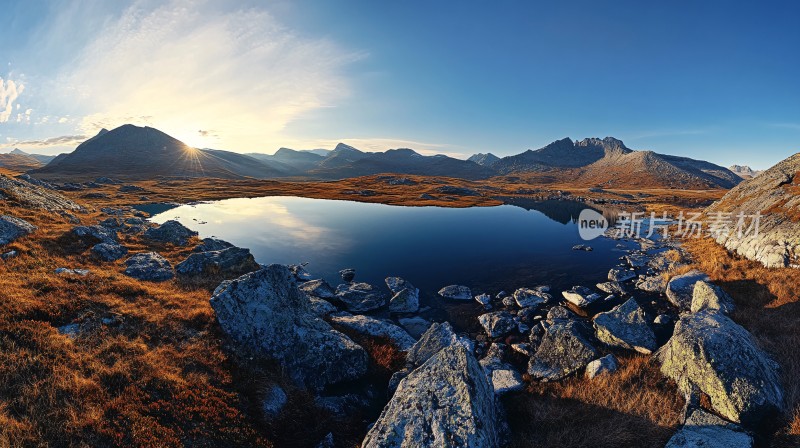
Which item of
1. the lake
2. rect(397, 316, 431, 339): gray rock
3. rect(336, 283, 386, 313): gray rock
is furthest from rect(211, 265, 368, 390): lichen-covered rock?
Answer: the lake

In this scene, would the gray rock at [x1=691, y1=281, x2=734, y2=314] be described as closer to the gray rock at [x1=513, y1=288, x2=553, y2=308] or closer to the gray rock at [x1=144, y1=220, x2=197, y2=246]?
the gray rock at [x1=513, y1=288, x2=553, y2=308]

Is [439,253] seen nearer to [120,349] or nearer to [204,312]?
[204,312]

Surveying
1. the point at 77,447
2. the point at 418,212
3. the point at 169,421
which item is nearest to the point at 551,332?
the point at 169,421

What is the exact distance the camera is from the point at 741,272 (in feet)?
96.2

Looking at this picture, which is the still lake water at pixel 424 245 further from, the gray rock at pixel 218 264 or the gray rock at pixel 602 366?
the gray rock at pixel 602 366

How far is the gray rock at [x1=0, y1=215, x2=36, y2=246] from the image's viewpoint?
957 inches

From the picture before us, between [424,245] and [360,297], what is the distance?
80.9ft

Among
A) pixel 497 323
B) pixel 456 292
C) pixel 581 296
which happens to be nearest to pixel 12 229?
pixel 456 292

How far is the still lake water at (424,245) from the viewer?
1537 inches

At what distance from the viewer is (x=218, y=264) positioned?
1154 inches

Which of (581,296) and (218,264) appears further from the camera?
(581,296)

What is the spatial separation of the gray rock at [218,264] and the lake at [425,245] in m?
9.86

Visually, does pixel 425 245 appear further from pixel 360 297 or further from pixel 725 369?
pixel 725 369

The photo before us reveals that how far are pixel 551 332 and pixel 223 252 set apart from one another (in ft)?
93.4
